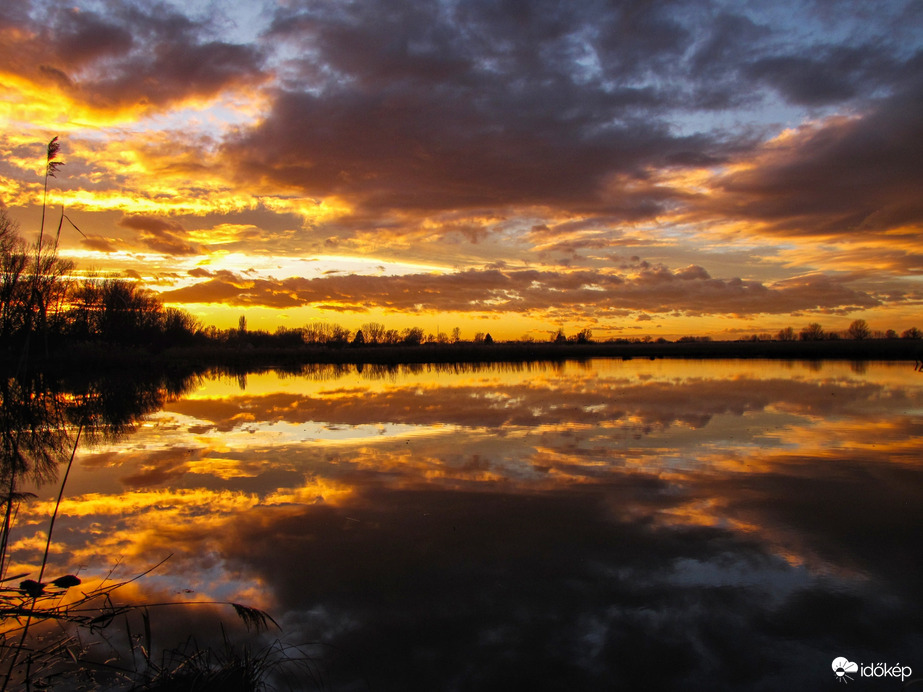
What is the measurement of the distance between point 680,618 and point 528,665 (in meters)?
1.31

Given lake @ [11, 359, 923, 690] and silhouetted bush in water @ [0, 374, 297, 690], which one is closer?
silhouetted bush in water @ [0, 374, 297, 690]

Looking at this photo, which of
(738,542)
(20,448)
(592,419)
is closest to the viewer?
(738,542)

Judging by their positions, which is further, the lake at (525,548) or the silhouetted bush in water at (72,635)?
the lake at (525,548)

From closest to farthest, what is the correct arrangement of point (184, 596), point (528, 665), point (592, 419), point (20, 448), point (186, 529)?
point (528, 665)
point (184, 596)
point (186, 529)
point (20, 448)
point (592, 419)

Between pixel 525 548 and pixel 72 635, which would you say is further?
pixel 525 548

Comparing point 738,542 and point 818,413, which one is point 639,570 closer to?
point 738,542

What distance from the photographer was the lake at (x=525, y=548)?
3732 millimetres

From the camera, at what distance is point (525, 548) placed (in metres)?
5.53

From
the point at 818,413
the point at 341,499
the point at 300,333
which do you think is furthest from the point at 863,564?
the point at 300,333

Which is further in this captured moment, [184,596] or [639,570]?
[639,570]

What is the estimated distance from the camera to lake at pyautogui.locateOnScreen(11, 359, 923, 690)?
373 centimetres

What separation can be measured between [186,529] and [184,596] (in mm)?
1888

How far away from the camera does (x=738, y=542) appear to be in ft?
18.5

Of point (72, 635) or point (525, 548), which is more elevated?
point (525, 548)
